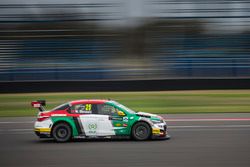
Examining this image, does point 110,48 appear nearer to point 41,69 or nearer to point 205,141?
point 41,69

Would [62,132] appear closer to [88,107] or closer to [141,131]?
[88,107]

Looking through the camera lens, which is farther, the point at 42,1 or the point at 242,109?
the point at 42,1

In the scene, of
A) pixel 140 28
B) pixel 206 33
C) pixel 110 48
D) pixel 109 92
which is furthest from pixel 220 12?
pixel 109 92

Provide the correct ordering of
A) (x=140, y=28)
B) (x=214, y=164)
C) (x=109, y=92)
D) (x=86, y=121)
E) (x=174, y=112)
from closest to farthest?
→ 1. (x=214, y=164)
2. (x=86, y=121)
3. (x=174, y=112)
4. (x=109, y=92)
5. (x=140, y=28)

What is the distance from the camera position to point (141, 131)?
11.0m

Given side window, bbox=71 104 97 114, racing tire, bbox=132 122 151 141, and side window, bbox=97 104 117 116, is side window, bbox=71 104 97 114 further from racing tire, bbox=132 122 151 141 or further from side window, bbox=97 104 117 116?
→ racing tire, bbox=132 122 151 141

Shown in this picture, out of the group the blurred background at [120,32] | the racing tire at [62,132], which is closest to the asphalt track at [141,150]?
the racing tire at [62,132]

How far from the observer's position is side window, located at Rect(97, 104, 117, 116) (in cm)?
1098

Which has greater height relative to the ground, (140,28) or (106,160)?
(140,28)

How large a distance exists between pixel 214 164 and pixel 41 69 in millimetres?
17234

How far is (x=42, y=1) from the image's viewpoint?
90.4 ft

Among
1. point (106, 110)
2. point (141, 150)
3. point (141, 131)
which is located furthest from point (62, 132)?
point (141, 150)

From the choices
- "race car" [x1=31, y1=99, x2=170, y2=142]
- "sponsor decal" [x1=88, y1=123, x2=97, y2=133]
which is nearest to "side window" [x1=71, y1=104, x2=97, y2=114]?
"race car" [x1=31, y1=99, x2=170, y2=142]

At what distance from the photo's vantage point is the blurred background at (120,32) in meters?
25.9
